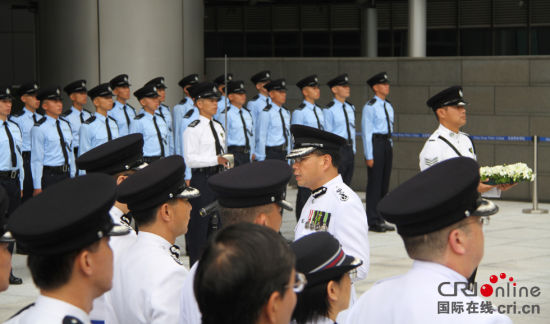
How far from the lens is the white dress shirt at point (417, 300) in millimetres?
2939

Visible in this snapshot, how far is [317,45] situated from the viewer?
24.0 m

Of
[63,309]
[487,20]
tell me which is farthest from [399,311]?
[487,20]

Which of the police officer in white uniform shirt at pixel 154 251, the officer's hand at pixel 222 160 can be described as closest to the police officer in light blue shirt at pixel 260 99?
the officer's hand at pixel 222 160

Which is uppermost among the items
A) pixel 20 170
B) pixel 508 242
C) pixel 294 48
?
pixel 294 48

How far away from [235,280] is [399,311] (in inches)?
32.1

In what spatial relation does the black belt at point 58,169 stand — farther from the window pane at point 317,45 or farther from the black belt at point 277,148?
the window pane at point 317,45

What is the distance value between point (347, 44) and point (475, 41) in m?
3.18

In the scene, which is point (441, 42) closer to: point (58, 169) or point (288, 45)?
point (288, 45)

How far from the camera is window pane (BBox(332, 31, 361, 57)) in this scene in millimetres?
23578

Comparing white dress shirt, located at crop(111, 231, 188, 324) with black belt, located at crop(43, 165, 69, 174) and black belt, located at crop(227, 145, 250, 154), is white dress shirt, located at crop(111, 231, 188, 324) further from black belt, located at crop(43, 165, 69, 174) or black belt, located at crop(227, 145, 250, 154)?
black belt, located at crop(227, 145, 250, 154)

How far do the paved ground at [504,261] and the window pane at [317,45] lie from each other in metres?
10.3

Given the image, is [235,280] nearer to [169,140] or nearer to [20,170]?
[20,170]

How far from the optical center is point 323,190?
17.5 feet

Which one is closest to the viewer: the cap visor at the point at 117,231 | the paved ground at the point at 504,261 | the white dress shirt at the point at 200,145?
the cap visor at the point at 117,231
